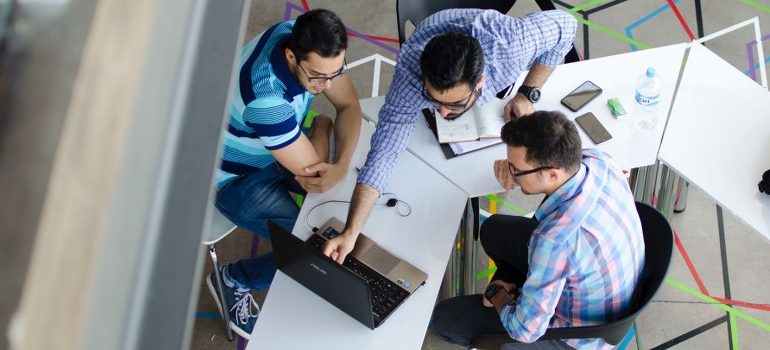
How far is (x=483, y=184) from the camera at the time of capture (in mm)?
2785

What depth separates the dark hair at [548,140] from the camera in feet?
7.62

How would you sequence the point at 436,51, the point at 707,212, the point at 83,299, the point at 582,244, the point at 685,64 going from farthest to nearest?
the point at 707,212 < the point at 685,64 < the point at 436,51 < the point at 582,244 < the point at 83,299

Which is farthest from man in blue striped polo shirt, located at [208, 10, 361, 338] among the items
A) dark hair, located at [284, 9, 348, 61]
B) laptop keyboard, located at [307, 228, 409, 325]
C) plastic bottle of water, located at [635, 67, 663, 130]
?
plastic bottle of water, located at [635, 67, 663, 130]

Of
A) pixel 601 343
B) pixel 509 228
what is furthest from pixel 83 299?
pixel 509 228

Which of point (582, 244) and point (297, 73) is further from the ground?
point (297, 73)

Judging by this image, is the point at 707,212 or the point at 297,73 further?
the point at 707,212

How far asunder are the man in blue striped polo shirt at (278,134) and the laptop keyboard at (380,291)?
0.33 m

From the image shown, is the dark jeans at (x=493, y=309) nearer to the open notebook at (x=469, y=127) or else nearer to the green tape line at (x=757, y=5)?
the open notebook at (x=469, y=127)

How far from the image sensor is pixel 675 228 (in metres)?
3.69

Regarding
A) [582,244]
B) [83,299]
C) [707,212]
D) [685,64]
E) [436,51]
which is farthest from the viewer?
[707,212]

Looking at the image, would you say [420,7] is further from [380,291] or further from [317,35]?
[380,291]

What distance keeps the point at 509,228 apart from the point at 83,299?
105 inches

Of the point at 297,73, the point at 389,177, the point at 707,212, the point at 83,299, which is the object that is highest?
the point at 83,299

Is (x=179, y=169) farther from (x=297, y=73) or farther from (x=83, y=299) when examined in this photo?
(x=297, y=73)
